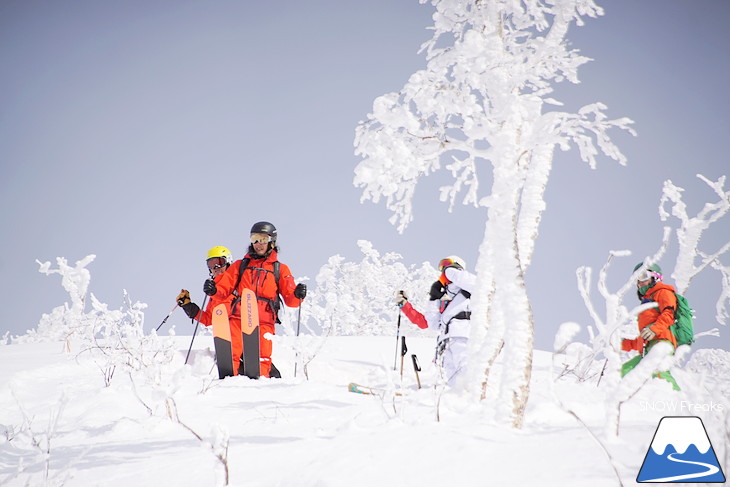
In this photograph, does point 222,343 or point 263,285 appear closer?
point 222,343

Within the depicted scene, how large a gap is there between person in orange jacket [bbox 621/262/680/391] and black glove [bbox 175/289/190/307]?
19.0ft

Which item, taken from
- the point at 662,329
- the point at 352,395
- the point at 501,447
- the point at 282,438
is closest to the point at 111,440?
the point at 282,438

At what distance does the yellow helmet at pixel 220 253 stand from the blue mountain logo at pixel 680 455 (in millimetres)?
7130

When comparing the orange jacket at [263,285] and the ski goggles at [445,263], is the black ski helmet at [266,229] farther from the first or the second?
the ski goggles at [445,263]

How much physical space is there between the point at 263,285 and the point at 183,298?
132 cm

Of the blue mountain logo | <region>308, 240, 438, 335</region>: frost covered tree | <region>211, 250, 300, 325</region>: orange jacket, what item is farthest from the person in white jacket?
<region>308, 240, 438, 335</region>: frost covered tree

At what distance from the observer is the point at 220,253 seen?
756 cm

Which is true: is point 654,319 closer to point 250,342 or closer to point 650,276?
point 650,276

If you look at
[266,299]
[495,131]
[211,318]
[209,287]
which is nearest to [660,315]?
[495,131]

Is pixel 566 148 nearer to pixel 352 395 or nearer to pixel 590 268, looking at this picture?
pixel 590 268

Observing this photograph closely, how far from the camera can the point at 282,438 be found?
2410 mm

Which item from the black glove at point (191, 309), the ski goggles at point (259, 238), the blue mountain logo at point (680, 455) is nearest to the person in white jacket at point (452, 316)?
the ski goggles at point (259, 238)

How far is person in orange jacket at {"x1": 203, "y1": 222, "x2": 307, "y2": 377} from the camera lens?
588 cm

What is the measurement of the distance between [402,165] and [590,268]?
2096 millimetres
